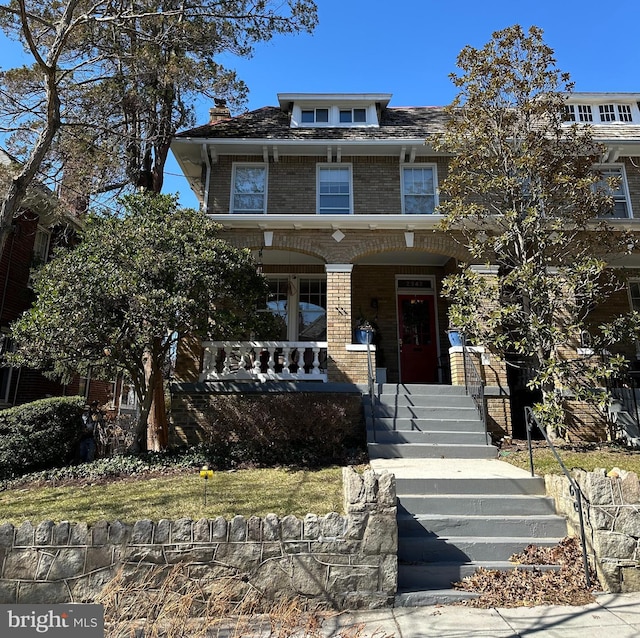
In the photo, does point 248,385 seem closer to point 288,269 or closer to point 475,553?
point 288,269

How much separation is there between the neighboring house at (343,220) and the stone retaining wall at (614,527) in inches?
203

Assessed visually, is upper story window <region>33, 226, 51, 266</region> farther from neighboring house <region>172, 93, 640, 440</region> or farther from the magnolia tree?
the magnolia tree

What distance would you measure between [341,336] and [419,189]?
15.3ft

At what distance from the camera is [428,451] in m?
7.76

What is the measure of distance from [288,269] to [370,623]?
10.4 meters

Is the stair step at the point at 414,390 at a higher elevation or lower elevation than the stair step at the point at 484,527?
higher

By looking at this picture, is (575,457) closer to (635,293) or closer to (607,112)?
(635,293)

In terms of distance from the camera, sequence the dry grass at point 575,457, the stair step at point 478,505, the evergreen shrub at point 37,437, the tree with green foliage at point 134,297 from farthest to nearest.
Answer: the evergreen shrub at point 37,437, the tree with green foliage at point 134,297, the dry grass at point 575,457, the stair step at point 478,505

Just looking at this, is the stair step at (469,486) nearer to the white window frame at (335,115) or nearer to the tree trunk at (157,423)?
the tree trunk at (157,423)

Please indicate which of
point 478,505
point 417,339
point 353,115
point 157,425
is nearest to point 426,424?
point 478,505

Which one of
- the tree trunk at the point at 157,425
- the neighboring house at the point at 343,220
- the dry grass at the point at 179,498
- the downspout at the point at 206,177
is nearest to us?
the dry grass at the point at 179,498

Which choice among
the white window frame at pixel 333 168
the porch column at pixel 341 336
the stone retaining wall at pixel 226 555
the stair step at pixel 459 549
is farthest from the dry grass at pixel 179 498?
the white window frame at pixel 333 168

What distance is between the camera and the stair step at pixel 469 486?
560cm

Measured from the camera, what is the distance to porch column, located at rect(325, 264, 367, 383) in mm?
10359
